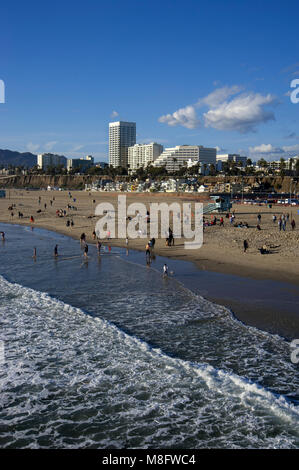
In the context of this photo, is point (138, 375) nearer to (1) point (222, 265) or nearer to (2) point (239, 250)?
(1) point (222, 265)

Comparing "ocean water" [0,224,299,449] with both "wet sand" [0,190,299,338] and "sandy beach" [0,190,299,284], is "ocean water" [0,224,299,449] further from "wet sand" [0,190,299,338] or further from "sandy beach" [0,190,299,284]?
"sandy beach" [0,190,299,284]

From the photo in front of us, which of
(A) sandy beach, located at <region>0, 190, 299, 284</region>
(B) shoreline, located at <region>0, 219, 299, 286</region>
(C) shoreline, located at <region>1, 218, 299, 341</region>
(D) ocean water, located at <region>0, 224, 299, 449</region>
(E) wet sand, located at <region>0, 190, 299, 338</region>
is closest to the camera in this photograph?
(D) ocean water, located at <region>0, 224, 299, 449</region>

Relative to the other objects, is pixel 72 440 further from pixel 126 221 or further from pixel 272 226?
pixel 126 221

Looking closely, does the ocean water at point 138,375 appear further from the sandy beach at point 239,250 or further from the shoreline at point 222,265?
the sandy beach at point 239,250

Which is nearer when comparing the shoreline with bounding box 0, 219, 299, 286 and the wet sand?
the wet sand

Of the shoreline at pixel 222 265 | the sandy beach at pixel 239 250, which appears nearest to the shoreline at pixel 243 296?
the shoreline at pixel 222 265

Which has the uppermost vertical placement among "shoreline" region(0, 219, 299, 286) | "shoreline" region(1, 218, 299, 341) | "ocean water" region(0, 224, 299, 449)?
"shoreline" region(0, 219, 299, 286)

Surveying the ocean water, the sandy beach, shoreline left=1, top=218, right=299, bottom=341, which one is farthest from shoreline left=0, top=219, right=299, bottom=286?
the ocean water

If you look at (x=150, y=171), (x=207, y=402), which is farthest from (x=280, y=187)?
(x=207, y=402)

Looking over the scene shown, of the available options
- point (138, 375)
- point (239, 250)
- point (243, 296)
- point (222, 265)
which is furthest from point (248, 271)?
point (138, 375)
